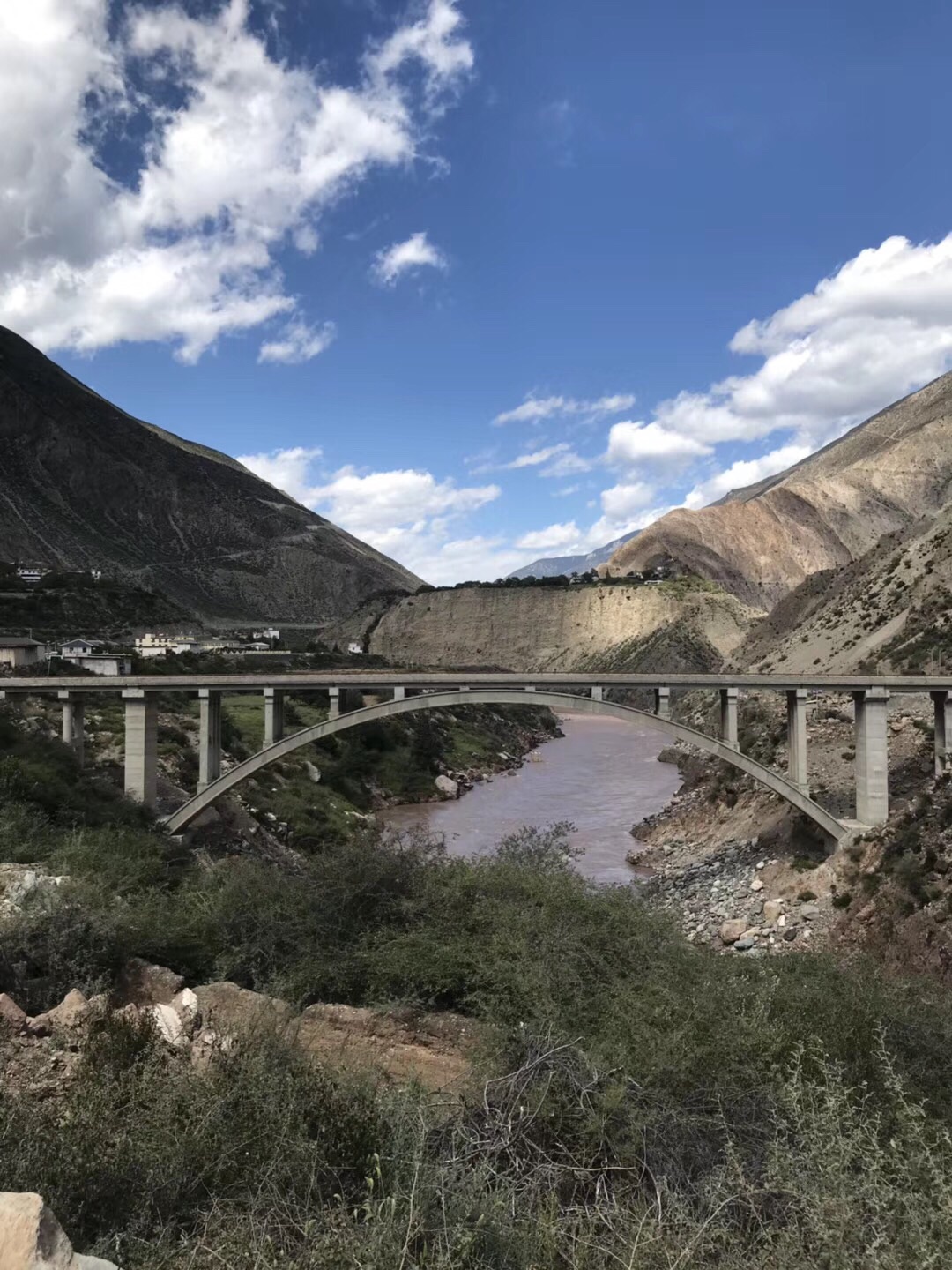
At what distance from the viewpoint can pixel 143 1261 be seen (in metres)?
→ 2.94

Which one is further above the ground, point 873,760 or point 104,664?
point 104,664

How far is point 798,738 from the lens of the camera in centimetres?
1725

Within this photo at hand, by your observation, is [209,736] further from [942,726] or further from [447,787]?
[447,787]

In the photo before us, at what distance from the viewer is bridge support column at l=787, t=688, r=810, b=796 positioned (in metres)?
17.0

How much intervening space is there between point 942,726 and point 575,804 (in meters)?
16.3

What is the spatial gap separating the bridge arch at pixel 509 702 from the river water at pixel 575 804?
A: 9.98 ft

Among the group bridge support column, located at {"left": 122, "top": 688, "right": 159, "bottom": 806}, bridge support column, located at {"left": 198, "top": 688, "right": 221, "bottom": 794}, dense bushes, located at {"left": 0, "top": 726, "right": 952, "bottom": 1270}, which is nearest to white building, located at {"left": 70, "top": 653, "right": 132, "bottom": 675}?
bridge support column, located at {"left": 122, "top": 688, "right": 159, "bottom": 806}

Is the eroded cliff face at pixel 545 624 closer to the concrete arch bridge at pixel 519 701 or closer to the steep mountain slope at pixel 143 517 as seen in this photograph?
the steep mountain slope at pixel 143 517

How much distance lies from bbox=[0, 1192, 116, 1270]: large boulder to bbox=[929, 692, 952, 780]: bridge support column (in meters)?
19.0

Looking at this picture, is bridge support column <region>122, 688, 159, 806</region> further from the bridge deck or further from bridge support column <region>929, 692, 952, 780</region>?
bridge support column <region>929, 692, 952, 780</region>

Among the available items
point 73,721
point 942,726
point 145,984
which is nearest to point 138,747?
point 73,721

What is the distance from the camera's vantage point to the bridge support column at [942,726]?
56.4 feet

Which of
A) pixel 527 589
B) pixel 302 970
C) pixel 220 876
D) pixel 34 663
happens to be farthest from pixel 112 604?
pixel 302 970

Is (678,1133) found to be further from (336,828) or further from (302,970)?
(336,828)
